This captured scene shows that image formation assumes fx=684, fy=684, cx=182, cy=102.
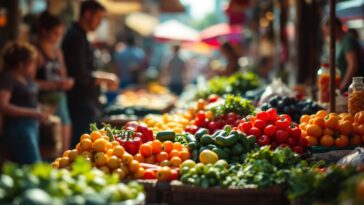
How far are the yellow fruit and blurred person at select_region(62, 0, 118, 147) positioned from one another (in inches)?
154

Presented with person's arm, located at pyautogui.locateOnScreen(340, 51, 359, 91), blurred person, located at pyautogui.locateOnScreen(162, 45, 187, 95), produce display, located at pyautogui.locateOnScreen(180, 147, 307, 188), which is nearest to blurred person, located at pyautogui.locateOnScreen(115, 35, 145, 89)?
blurred person, located at pyautogui.locateOnScreen(162, 45, 187, 95)

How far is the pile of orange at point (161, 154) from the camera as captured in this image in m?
4.75

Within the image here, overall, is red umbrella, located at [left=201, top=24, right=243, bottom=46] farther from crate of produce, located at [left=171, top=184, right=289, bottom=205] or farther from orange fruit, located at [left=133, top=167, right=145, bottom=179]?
crate of produce, located at [left=171, top=184, right=289, bottom=205]

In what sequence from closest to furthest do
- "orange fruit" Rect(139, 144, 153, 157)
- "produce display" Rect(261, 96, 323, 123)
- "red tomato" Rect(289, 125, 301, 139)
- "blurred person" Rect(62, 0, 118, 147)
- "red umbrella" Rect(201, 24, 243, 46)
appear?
"orange fruit" Rect(139, 144, 153, 157) → "red tomato" Rect(289, 125, 301, 139) → "produce display" Rect(261, 96, 323, 123) → "blurred person" Rect(62, 0, 118, 147) → "red umbrella" Rect(201, 24, 243, 46)

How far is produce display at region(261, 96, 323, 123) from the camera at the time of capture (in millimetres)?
6586

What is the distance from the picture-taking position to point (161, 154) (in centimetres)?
488

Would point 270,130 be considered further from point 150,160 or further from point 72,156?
point 72,156

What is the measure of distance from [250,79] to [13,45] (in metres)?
4.38

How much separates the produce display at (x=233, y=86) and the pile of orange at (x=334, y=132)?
14.1 feet

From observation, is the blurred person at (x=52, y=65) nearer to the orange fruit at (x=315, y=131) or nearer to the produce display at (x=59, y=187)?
the orange fruit at (x=315, y=131)

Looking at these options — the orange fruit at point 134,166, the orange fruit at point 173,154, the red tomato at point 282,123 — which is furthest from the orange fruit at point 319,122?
the orange fruit at point 134,166

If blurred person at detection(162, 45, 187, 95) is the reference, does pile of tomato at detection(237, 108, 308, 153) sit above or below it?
below

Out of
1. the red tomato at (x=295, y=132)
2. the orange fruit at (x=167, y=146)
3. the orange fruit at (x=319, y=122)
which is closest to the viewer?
the orange fruit at (x=167, y=146)

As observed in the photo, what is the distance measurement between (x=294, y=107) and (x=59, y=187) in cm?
386
